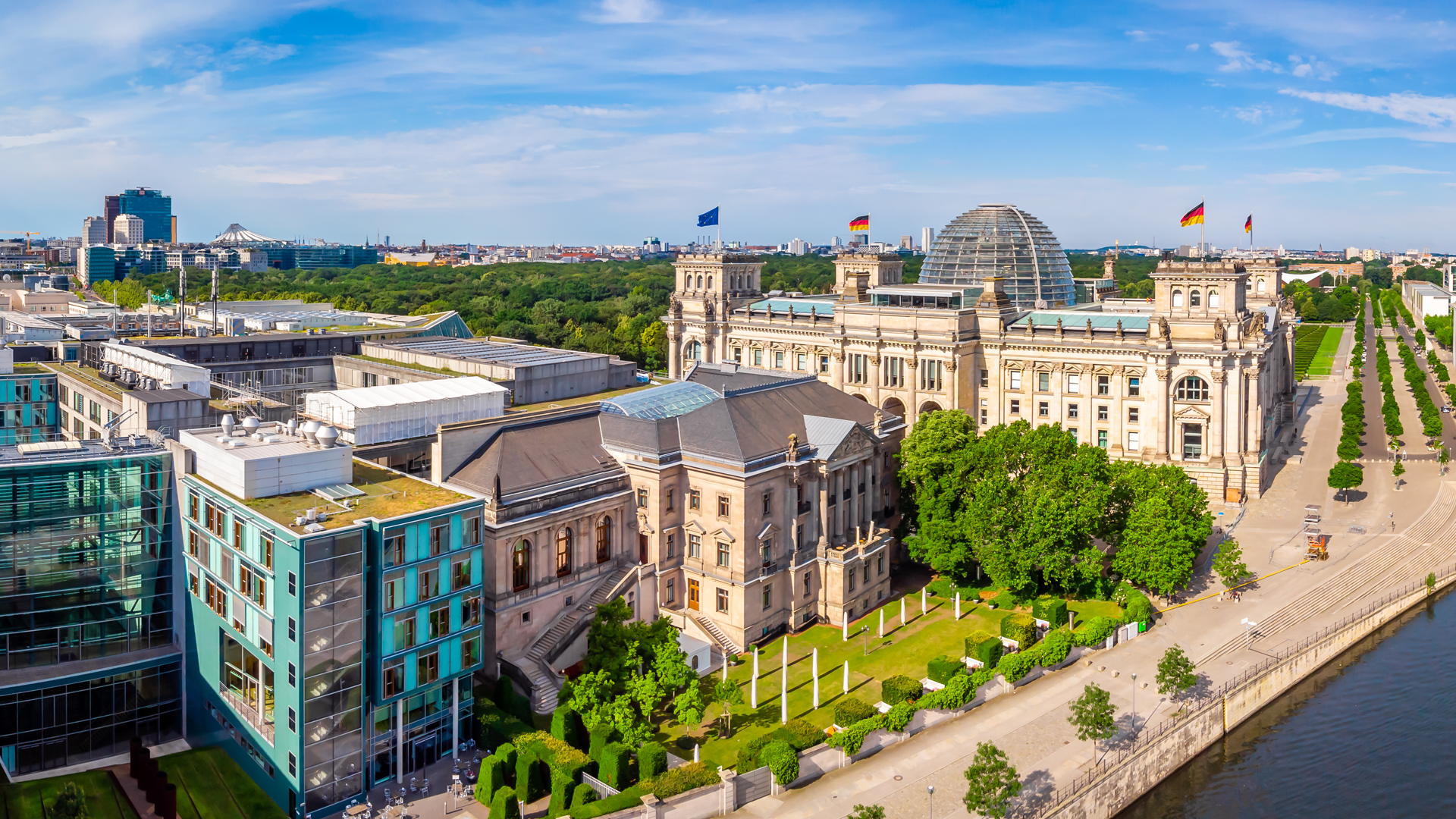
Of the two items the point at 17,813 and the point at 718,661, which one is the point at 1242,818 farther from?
the point at 17,813

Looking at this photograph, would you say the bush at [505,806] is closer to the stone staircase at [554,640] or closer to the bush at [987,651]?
the stone staircase at [554,640]

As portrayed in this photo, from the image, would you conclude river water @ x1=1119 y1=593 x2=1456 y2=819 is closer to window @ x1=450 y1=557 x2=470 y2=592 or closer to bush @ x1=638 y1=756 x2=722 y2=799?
bush @ x1=638 y1=756 x2=722 y2=799

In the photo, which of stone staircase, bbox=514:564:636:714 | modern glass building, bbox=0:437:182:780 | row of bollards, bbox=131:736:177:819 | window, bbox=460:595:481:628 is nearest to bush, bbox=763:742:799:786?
stone staircase, bbox=514:564:636:714

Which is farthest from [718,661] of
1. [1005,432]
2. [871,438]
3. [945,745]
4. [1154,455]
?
[1154,455]

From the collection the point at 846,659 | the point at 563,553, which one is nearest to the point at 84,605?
the point at 563,553

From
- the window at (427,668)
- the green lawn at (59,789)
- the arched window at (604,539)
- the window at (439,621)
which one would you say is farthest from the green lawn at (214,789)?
the arched window at (604,539)

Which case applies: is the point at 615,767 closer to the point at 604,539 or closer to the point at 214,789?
the point at 214,789
